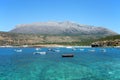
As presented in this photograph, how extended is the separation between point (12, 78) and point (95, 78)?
734 inches

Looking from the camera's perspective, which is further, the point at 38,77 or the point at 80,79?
the point at 38,77

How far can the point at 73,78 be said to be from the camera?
59.8 metres

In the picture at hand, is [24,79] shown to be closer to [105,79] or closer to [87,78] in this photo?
[87,78]

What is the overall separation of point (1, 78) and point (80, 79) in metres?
17.7

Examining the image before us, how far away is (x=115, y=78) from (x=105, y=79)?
308 cm

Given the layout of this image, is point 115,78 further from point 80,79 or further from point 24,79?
point 24,79

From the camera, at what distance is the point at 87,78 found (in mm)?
59312

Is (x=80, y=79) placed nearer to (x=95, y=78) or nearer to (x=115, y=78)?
(x=95, y=78)

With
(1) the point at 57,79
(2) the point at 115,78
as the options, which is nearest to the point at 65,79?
(1) the point at 57,79

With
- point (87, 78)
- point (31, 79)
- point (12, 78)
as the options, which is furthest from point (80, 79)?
point (12, 78)

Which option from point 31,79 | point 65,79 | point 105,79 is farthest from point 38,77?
point 105,79

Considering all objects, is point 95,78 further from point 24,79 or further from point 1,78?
point 1,78

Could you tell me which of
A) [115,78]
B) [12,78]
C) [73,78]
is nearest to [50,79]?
[73,78]

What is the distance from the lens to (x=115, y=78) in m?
59.9
